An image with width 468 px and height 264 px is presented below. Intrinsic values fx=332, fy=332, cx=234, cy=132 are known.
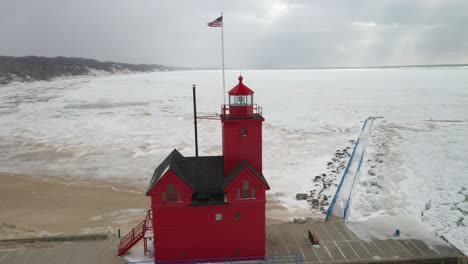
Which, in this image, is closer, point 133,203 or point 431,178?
point 133,203

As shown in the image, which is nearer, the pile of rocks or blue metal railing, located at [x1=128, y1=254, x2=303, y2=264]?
blue metal railing, located at [x1=128, y1=254, x2=303, y2=264]

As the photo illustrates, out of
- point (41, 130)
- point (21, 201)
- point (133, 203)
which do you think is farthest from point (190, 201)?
point (41, 130)

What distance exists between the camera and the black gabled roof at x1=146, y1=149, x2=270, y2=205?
1458cm

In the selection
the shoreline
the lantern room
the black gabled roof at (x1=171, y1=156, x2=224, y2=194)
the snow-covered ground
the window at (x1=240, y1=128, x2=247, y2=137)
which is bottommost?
the shoreline

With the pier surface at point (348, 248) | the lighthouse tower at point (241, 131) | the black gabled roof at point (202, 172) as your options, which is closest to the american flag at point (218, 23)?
the lighthouse tower at point (241, 131)

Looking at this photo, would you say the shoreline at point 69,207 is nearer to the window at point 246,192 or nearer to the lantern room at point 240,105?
the window at point 246,192

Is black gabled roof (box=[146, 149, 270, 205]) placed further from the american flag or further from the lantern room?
the american flag

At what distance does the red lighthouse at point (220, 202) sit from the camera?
47.3 ft

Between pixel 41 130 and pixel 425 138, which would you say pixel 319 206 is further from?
pixel 41 130

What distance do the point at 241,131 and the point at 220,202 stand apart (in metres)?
3.34

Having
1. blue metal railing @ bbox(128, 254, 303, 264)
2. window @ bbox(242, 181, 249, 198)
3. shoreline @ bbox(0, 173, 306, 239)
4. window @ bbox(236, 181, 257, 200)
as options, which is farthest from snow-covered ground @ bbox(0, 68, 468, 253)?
window @ bbox(242, 181, 249, 198)

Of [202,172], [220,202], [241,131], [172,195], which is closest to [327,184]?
[241,131]

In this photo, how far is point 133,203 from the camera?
77.9 feet

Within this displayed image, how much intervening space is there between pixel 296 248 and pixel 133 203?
42.3 feet
